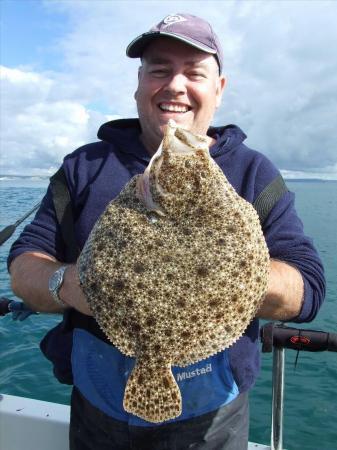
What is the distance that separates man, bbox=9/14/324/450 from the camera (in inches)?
112

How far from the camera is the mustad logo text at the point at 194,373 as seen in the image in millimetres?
2842

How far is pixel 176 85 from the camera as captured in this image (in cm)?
289

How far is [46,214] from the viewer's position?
10.4 ft

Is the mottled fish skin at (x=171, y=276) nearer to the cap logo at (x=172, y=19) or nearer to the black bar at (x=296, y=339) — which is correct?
the cap logo at (x=172, y=19)

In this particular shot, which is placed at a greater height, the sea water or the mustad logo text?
the mustad logo text

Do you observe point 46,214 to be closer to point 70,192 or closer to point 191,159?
point 70,192

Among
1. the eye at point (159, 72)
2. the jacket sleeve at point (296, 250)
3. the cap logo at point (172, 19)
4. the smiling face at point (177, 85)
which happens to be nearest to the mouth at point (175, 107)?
the smiling face at point (177, 85)

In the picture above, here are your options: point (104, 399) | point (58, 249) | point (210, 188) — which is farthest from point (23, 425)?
point (210, 188)

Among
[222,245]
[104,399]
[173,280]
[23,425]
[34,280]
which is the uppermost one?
[222,245]

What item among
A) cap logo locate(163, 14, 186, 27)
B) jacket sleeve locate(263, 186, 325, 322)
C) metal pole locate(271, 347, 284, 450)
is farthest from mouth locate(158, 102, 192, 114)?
metal pole locate(271, 347, 284, 450)

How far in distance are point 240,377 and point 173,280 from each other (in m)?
1.33

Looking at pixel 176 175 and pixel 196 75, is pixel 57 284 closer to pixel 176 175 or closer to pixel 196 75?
pixel 176 175

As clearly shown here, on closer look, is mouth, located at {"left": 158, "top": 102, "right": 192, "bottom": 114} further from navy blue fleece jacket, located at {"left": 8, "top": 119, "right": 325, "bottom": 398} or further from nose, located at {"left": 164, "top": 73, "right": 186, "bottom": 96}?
navy blue fleece jacket, located at {"left": 8, "top": 119, "right": 325, "bottom": 398}

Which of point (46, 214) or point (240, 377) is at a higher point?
point (46, 214)
